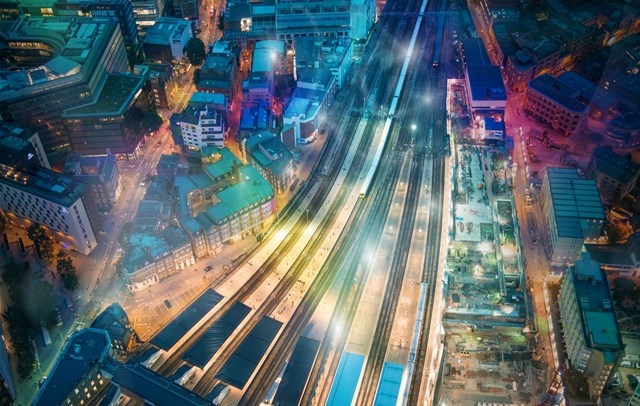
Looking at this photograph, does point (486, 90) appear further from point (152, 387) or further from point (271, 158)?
point (152, 387)

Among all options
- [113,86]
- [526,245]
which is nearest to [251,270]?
[526,245]

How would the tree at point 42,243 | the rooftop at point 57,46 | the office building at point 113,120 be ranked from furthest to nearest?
the office building at point 113,120 → the rooftop at point 57,46 → the tree at point 42,243

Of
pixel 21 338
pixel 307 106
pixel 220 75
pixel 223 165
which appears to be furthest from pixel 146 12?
pixel 21 338

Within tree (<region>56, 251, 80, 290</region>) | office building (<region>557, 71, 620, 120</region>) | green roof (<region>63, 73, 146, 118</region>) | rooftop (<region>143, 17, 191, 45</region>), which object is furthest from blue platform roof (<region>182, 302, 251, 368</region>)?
office building (<region>557, 71, 620, 120</region>)

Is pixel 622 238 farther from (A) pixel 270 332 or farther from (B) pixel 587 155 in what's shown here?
(A) pixel 270 332

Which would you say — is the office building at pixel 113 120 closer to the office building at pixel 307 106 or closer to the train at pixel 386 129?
the office building at pixel 307 106

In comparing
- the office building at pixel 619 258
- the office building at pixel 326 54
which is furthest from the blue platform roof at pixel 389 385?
the office building at pixel 326 54

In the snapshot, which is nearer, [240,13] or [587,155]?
[587,155]
